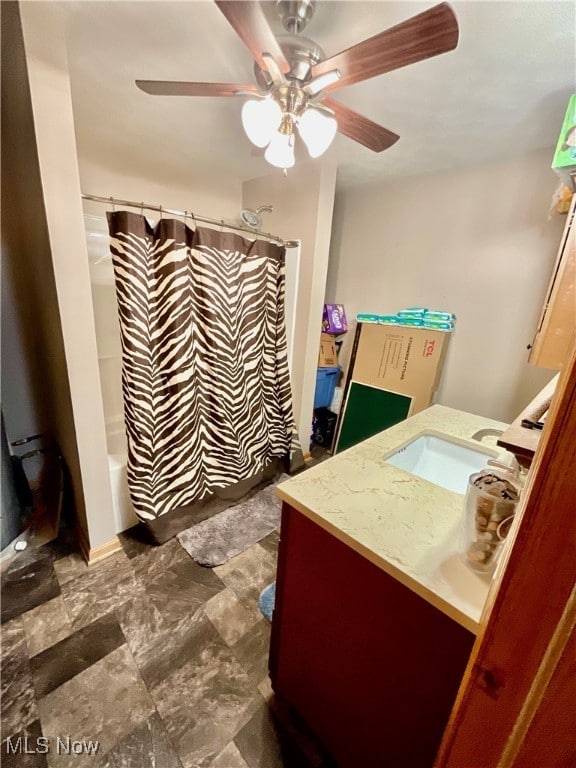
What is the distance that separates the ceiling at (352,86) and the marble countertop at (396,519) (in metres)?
1.46

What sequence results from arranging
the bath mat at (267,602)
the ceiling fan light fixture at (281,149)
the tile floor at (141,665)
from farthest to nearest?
the bath mat at (267,602), the ceiling fan light fixture at (281,149), the tile floor at (141,665)

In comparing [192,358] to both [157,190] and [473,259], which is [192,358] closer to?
[157,190]

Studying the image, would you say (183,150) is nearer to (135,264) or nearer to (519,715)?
(135,264)

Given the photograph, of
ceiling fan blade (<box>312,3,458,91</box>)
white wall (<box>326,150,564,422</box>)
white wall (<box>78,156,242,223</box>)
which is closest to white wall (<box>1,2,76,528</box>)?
white wall (<box>78,156,242,223</box>)

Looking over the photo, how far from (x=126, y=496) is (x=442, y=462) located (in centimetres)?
164

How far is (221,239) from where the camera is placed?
1.67 metres

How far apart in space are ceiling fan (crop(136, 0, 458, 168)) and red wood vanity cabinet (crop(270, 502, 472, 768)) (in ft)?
4.22

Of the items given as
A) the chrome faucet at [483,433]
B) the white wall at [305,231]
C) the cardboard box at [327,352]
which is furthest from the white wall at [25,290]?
the cardboard box at [327,352]

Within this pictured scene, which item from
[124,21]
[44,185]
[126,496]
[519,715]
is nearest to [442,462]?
[519,715]

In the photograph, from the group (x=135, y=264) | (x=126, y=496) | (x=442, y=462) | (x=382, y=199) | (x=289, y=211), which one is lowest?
(x=126, y=496)

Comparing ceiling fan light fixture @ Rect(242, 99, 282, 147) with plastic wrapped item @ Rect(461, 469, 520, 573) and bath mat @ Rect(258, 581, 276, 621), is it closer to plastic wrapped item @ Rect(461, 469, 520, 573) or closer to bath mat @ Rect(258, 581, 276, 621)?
plastic wrapped item @ Rect(461, 469, 520, 573)

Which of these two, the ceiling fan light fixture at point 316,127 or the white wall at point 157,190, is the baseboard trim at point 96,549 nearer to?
the white wall at point 157,190

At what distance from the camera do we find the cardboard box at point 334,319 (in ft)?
8.87

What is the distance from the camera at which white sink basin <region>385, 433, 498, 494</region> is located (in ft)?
4.02
